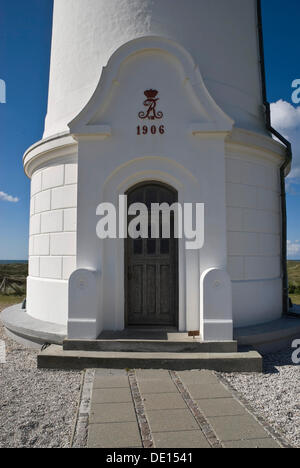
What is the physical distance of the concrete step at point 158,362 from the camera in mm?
5586

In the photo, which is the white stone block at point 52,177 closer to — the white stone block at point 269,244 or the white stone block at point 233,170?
the white stone block at point 233,170

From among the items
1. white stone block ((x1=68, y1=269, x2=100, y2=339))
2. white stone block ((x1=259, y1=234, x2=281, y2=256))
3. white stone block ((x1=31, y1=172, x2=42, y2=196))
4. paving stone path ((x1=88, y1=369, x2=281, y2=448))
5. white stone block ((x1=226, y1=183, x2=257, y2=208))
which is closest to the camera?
paving stone path ((x1=88, y1=369, x2=281, y2=448))

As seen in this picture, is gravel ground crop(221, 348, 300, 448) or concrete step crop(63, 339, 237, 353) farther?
concrete step crop(63, 339, 237, 353)

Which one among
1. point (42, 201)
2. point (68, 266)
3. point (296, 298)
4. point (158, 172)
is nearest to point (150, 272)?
point (68, 266)

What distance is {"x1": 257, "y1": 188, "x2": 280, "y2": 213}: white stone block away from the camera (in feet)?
25.1

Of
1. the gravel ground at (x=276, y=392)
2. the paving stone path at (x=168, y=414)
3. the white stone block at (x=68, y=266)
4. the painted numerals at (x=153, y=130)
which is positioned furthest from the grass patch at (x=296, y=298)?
the painted numerals at (x=153, y=130)

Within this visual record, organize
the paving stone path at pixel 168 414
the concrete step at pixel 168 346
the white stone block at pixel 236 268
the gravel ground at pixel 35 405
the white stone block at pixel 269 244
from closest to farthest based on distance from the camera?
1. the paving stone path at pixel 168 414
2. the gravel ground at pixel 35 405
3. the concrete step at pixel 168 346
4. the white stone block at pixel 236 268
5. the white stone block at pixel 269 244

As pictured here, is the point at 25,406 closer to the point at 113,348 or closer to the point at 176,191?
the point at 113,348

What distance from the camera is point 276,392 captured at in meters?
4.88

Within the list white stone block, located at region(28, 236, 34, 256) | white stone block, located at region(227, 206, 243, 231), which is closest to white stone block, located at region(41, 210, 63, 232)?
white stone block, located at region(28, 236, 34, 256)

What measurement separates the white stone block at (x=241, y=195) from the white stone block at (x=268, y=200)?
162 millimetres

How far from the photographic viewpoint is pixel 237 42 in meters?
7.93

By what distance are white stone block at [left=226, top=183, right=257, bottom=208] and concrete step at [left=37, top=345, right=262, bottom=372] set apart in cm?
303

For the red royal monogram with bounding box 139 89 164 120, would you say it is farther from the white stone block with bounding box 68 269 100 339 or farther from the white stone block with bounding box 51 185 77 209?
the white stone block with bounding box 68 269 100 339
